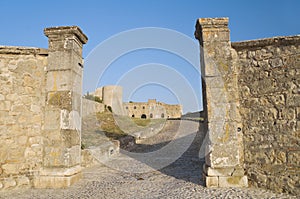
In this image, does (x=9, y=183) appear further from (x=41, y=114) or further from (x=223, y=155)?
(x=223, y=155)

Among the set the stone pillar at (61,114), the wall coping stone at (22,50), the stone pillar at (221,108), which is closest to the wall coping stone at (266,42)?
the stone pillar at (221,108)

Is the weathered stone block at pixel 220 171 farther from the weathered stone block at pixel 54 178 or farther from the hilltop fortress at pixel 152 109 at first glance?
the hilltop fortress at pixel 152 109

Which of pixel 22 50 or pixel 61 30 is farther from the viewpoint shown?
pixel 61 30

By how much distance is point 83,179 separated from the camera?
4672 millimetres

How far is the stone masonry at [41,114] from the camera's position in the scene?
161 inches

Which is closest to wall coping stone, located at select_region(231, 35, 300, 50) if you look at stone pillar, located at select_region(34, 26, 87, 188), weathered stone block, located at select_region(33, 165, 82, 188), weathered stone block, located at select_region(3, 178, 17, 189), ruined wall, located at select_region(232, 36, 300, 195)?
ruined wall, located at select_region(232, 36, 300, 195)

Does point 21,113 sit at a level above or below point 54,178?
above

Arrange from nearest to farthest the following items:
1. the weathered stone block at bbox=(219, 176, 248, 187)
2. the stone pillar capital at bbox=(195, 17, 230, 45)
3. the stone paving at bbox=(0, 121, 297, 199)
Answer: the stone paving at bbox=(0, 121, 297, 199)
the weathered stone block at bbox=(219, 176, 248, 187)
the stone pillar capital at bbox=(195, 17, 230, 45)

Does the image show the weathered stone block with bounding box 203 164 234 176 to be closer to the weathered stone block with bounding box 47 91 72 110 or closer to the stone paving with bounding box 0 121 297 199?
the stone paving with bounding box 0 121 297 199

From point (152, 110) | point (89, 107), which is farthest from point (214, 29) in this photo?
point (152, 110)

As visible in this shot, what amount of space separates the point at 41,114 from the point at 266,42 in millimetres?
4478

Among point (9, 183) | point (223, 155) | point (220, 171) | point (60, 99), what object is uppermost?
point (60, 99)

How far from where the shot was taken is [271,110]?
3771 mm

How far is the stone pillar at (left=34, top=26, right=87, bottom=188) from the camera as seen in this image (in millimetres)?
4137
